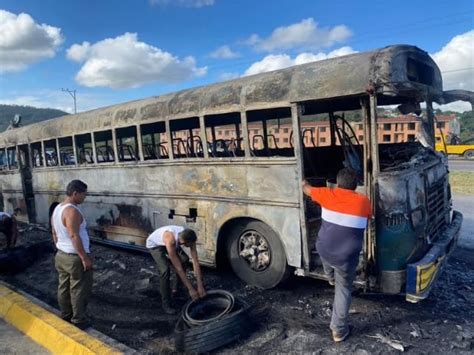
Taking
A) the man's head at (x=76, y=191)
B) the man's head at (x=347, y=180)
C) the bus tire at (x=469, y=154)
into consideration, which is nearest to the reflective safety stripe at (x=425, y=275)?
the man's head at (x=347, y=180)

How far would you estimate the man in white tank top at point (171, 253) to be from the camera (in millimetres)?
4574

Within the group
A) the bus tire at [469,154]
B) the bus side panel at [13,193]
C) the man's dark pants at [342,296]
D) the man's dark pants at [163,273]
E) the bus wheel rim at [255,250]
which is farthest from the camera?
the bus tire at [469,154]

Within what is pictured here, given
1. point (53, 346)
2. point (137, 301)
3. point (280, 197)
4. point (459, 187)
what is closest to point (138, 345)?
point (53, 346)

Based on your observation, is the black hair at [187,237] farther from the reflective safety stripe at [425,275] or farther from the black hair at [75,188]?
the reflective safety stripe at [425,275]

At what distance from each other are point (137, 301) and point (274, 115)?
10.2 feet

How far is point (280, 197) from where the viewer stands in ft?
15.7

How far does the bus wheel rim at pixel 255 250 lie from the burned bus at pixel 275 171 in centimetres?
1

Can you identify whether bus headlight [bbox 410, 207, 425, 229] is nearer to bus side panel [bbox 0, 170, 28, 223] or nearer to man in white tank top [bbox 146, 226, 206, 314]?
man in white tank top [bbox 146, 226, 206, 314]

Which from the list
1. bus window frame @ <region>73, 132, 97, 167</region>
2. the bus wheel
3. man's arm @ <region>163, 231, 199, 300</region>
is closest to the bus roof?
bus window frame @ <region>73, 132, 97, 167</region>

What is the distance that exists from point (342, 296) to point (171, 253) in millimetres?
1915

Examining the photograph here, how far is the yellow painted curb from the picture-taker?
376cm

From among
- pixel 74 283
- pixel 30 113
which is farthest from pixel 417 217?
pixel 30 113

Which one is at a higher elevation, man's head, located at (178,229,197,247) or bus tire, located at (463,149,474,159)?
man's head, located at (178,229,197,247)

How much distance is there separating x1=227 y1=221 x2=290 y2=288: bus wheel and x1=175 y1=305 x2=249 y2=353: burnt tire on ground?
1.10 m
